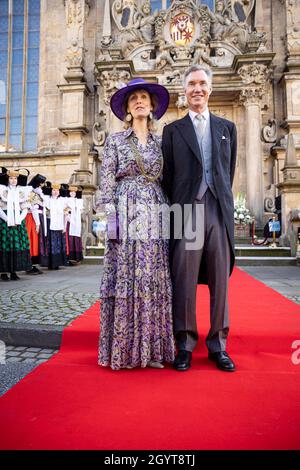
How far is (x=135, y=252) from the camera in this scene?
2.47m

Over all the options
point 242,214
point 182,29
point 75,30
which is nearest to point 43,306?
point 242,214

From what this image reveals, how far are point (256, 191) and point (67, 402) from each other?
1274cm

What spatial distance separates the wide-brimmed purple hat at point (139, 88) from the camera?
253 centimetres

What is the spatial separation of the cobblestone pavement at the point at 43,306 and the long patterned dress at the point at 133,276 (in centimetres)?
103

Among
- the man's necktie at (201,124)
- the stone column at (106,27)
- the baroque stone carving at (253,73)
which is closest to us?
the man's necktie at (201,124)

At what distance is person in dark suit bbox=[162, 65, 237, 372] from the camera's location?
2.52m

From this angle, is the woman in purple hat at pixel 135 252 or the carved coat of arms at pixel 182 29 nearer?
the woman in purple hat at pixel 135 252

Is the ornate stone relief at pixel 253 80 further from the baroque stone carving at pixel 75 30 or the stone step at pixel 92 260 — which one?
the stone step at pixel 92 260

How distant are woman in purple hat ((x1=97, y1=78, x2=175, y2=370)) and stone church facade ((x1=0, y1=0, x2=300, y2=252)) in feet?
36.5

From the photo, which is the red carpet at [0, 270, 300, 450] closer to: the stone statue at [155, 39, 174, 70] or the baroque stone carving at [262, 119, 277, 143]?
the baroque stone carving at [262, 119, 277, 143]

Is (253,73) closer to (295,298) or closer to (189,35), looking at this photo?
(189,35)

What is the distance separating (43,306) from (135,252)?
2.15 meters

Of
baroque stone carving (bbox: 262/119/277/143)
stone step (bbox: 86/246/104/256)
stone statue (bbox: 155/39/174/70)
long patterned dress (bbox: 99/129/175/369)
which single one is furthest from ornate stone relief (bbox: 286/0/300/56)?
long patterned dress (bbox: 99/129/175/369)

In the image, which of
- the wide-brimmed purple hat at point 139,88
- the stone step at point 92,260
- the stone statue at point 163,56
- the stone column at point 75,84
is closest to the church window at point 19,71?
the stone column at point 75,84
